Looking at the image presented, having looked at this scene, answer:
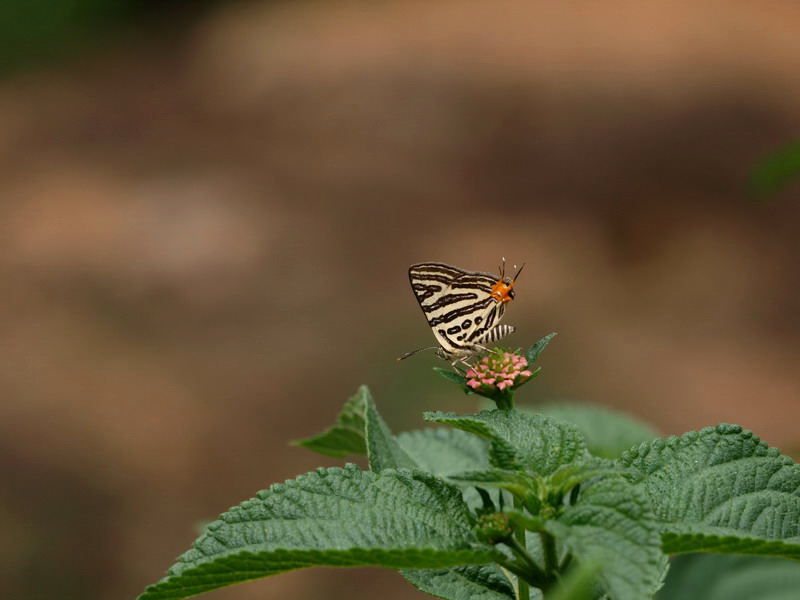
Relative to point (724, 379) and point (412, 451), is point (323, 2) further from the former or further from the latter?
point (412, 451)

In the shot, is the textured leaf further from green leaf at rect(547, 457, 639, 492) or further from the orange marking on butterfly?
the orange marking on butterfly

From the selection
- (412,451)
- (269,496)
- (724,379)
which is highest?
(724,379)

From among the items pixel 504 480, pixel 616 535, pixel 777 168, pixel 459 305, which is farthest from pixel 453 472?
pixel 777 168

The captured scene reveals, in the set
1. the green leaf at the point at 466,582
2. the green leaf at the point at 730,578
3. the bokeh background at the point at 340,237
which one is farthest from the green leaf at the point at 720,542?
the bokeh background at the point at 340,237

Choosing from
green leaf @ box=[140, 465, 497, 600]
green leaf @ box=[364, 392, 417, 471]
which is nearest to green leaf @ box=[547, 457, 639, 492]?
green leaf @ box=[140, 465, 497, 600]

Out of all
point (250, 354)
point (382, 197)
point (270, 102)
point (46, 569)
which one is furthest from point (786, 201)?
point (46, 569)

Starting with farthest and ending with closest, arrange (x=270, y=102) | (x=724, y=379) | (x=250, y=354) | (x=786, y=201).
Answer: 1. (x=270, y=102)
2. (x=786, y=201)
3. (x=250, y=354)
4. (x=724, y=379)
